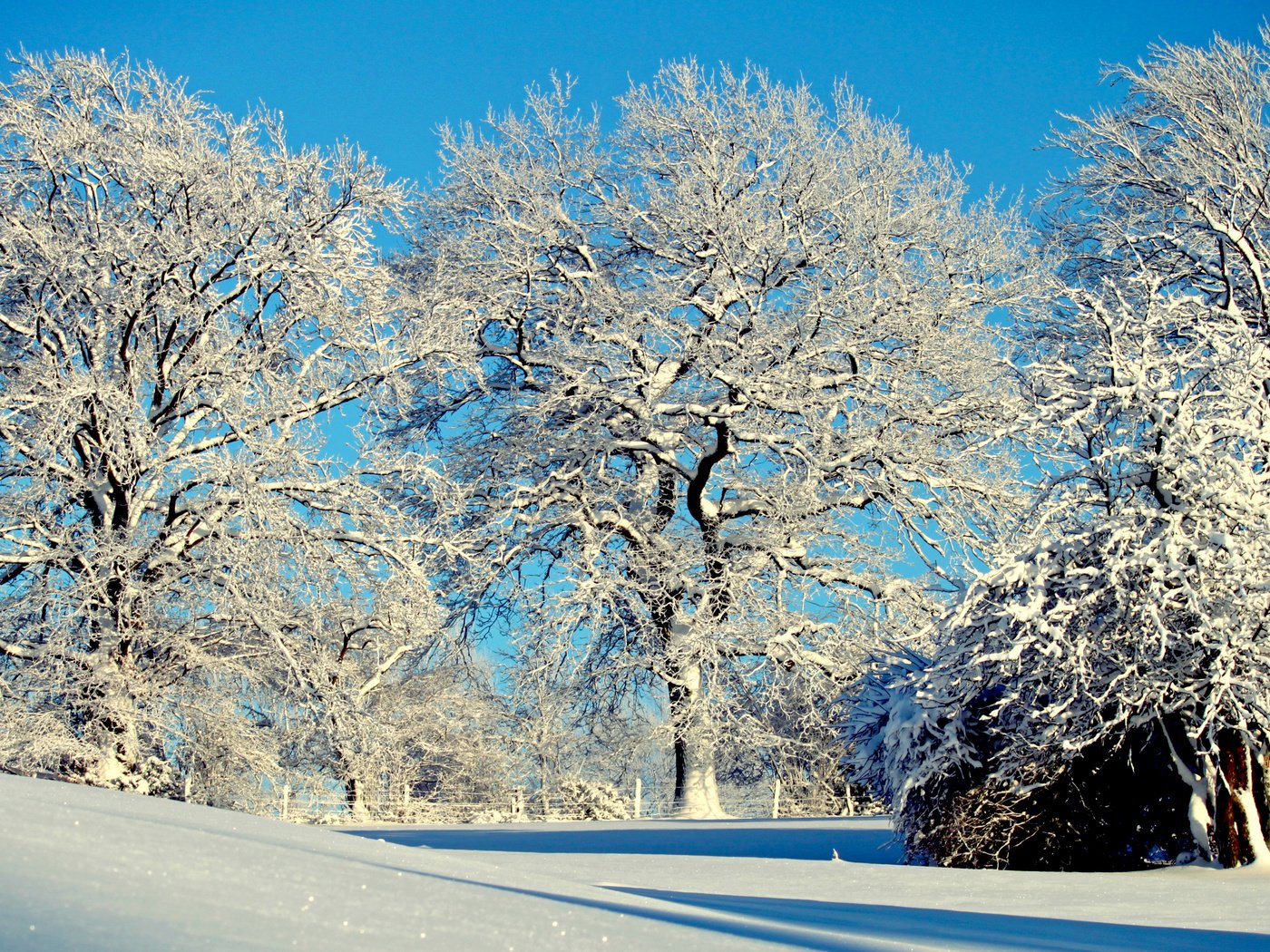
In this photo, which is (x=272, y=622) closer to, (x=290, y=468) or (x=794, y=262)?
(x=290, y=468)

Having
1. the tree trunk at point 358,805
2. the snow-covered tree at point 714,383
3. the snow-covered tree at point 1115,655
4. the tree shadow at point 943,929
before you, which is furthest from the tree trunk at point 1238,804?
the tree trunk at point 358,805

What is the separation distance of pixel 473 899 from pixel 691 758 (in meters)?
15.0

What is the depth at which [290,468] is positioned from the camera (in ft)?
45.2

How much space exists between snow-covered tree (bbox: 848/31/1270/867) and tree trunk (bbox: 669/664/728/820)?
763cm

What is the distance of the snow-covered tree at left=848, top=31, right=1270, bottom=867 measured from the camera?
690cm

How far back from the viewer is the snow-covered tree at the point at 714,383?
54.6 feet

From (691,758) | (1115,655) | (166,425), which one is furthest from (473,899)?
(691,758)

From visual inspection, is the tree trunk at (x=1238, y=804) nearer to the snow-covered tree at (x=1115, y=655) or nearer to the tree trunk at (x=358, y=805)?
the snow-covered tree at (x=1115, y=655)

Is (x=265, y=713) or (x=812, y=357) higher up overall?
(x=812, y=357)

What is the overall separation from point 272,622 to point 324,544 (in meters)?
1.25

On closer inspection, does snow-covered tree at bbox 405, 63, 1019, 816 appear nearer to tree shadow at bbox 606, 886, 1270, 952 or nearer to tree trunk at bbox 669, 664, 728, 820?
tree trunk at bbox 669, 664, 728, 820

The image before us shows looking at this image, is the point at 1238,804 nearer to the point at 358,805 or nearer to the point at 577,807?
the point at 577,807

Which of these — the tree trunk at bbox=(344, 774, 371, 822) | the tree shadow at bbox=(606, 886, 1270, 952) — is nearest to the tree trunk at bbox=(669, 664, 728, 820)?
the tree trunk at bbox=(344, 774, 371, 822)

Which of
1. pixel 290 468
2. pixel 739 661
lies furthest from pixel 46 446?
pixel 739 661
